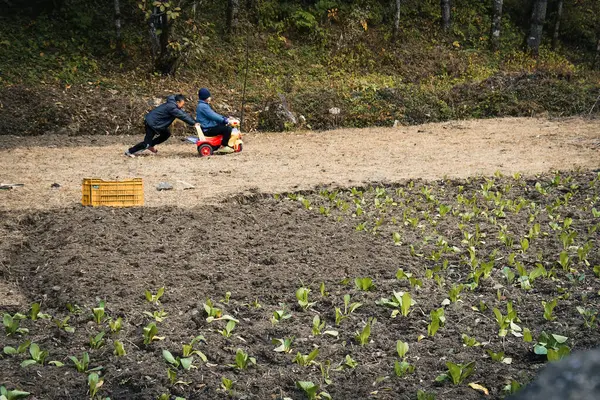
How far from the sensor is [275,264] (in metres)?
6.82

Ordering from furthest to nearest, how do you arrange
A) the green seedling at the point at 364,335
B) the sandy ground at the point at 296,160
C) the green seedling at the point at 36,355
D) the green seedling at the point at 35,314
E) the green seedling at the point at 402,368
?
the sandy ground at the point at 296,160 < the green seedling at the point at 35,314 < the green seedling at the point at 364,335 < the green seedling at the point at 36,355 < the green seedling at the point at 402,368

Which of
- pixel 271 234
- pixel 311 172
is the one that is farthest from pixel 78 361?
pixel 311 172

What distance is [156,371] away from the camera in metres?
4.57

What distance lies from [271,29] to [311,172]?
1150 centimetres

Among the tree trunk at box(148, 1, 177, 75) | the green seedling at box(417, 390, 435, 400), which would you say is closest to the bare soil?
the green seedling at box(417, 390, 435, 400)

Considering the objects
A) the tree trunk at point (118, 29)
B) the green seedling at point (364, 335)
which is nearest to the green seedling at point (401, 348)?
the green seedling at point (364, 335)

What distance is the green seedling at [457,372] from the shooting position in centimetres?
434

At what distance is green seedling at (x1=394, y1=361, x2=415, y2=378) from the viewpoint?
4.49 metres

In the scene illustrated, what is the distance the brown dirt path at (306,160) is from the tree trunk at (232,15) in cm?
660

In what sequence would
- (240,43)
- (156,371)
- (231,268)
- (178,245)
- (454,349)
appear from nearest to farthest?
(156,371)
(454,349)
(231,268)
(178,245)
(240,43)

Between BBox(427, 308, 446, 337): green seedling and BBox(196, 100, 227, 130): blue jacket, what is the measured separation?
28.3ft

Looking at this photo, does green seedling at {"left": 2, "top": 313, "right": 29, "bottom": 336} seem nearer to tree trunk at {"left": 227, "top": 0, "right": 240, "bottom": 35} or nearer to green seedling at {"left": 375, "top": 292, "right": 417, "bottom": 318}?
green seedling at {"left": 375, "top": 292, "right": 417, "bottom": 318}

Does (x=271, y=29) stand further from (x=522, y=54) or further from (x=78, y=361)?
(x=78, y=361)

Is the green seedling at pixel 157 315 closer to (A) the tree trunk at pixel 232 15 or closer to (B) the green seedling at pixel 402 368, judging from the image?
(B) the green seedling at pixel 402 368
